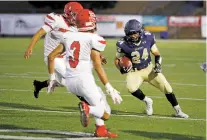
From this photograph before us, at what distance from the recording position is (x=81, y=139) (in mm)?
6773

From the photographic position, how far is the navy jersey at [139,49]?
8836mm

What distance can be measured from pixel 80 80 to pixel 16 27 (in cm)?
→ 2729

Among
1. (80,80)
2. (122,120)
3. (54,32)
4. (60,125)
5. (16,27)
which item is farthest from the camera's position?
→ (16,27)

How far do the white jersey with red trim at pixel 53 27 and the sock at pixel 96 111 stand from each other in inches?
95.5

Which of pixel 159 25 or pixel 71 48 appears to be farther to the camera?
pixel 159 25

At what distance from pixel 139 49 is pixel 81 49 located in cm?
227

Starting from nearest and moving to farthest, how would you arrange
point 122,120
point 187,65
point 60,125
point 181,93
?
point 60,125 < point 122,120 < point 181,93 < point 187,65

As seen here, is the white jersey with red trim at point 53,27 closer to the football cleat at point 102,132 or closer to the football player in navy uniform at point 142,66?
the football player in navy uniform at point 142,66

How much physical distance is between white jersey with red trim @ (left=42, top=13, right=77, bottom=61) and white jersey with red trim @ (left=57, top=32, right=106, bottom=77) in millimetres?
2142

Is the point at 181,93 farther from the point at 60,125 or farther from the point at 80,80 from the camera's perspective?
the point at 80,80

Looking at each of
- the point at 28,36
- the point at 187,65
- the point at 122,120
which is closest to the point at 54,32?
the point at 122,120

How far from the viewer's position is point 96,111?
6.69 m

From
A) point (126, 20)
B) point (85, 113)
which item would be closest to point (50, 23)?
point (85, 113)

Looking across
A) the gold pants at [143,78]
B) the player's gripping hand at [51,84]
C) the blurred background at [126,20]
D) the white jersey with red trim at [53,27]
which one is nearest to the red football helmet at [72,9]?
the white jersey with red trim at [53,27]
